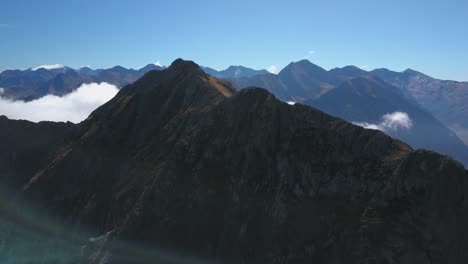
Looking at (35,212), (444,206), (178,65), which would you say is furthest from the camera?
(178,65)

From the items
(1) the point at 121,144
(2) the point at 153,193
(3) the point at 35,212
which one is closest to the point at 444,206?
(2) the point at 153,193

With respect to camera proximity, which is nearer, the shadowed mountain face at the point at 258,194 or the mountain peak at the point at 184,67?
the shadowed mountain face at the point at 258,194

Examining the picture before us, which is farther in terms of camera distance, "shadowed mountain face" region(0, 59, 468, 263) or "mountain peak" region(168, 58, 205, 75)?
"mountain peak" region(168, 58, 205, 75)

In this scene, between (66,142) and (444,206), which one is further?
(66,142)

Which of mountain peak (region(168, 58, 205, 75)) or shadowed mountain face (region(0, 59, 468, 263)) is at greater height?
mountain peak (region(168, 58, 205, 75))

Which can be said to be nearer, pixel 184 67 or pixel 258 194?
pixel 258 194

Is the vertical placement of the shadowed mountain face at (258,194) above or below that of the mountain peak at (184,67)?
below

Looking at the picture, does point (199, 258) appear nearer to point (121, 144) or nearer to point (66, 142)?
point (121, 144)

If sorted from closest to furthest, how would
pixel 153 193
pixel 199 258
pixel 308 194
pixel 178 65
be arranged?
pixel 308 194
pixel 199 258
pixel 153 193
pixel 178 65
